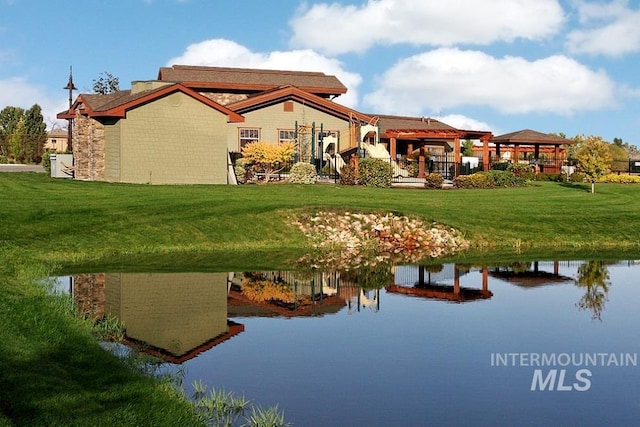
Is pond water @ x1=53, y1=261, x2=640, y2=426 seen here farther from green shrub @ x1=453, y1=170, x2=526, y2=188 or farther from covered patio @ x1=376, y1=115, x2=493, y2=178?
covered patio @ x1=376, y1=115, x2=493, y2=178

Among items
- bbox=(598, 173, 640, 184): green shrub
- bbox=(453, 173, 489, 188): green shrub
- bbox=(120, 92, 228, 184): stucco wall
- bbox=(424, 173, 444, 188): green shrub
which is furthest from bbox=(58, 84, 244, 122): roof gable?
bbox=(598, 173, 640, 184): green shrub

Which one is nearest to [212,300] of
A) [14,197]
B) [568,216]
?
[14,197]

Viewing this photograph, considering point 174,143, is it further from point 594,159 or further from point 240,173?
point 594,159

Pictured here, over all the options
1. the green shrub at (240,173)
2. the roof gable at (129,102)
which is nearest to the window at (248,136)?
the green shrub at (240,173)

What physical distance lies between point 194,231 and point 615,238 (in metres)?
15.3

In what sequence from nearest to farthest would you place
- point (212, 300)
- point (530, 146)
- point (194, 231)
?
point (212, 300) → point (194, 231) → point (530, 146)

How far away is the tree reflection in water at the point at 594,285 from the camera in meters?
16.3

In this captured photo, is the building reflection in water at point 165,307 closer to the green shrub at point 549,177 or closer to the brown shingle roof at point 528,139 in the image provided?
the green shrub at point 549,177

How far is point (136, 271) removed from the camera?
64.0 ft

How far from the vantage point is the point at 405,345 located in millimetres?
12359

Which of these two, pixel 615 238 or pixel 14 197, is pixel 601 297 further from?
pixel 14 197

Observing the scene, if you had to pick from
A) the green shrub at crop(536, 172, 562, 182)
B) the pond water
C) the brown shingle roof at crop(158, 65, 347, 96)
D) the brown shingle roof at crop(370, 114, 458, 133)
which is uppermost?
the brown shingle roof at crop(158, 65, 347, 96)

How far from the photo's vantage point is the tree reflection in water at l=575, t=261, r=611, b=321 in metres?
16.3

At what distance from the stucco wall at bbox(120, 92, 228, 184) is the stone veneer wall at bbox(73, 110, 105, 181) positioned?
119 inches
